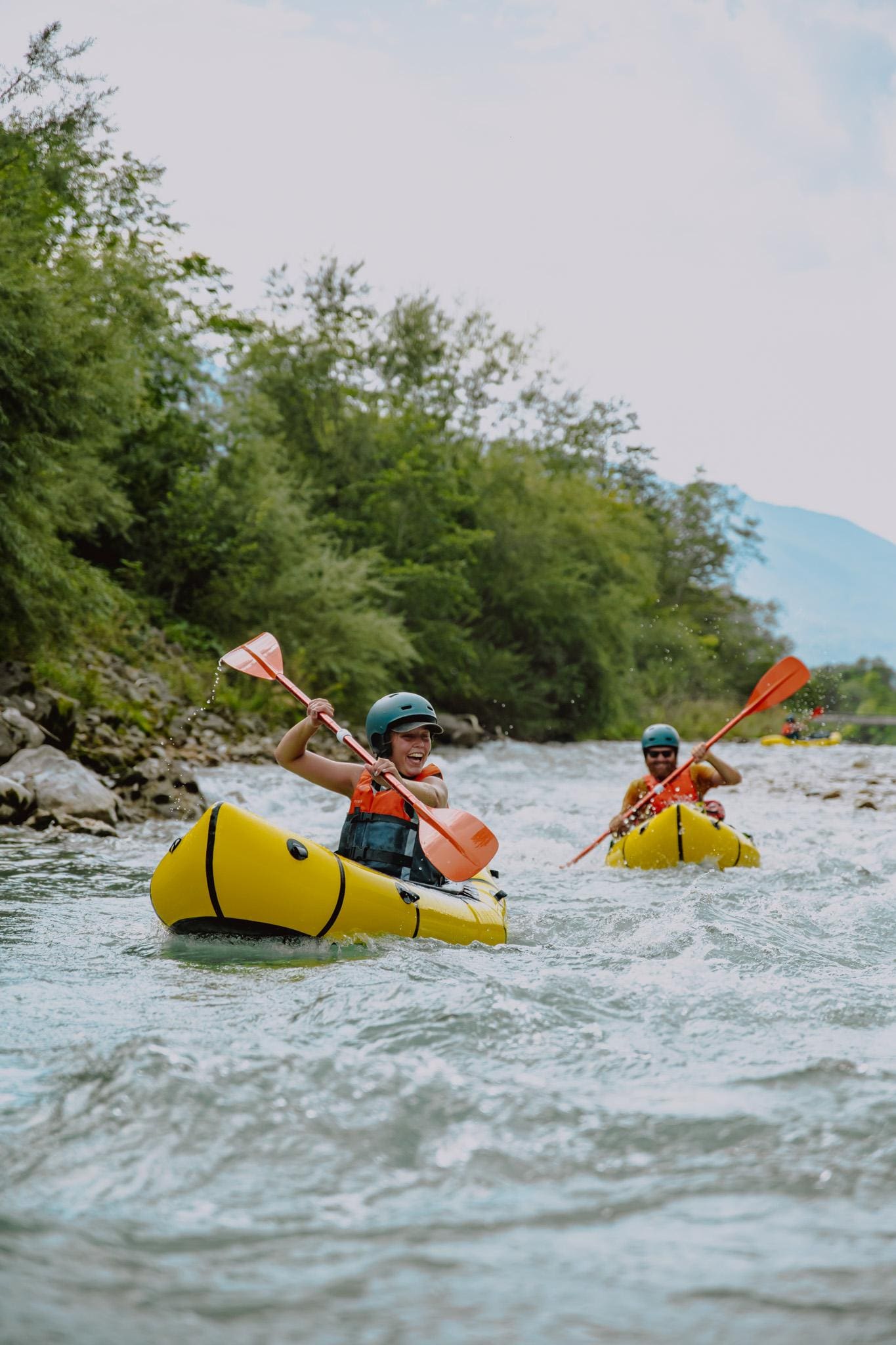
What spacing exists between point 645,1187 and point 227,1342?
836 millimetres

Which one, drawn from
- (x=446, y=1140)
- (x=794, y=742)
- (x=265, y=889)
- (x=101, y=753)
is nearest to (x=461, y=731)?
(x=794, y=742)

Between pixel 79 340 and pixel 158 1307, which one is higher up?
pixel 79 340

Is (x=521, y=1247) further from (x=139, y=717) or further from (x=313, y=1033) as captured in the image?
A: (x=139, y=717)

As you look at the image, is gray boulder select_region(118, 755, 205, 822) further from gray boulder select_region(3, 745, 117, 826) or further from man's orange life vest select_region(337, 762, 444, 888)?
man's orange life vest select_region(337, 762, 444, 888)

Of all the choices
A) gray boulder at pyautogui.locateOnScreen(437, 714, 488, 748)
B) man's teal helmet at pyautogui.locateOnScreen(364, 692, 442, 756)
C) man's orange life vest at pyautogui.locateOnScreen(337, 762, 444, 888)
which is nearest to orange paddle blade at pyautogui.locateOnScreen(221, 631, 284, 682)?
man's teal helmet at pyautogui.locateOnScreen(364, 692, 442, 756)

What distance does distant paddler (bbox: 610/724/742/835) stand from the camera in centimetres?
704

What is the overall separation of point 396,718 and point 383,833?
1.50 ft

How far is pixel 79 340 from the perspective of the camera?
9039mm

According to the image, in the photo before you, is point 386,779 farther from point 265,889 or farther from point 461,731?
point 461,731

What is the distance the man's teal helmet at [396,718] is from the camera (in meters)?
4.73

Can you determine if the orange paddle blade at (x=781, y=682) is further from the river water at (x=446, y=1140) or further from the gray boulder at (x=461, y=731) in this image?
the gray boulder at (x=461, y=731)

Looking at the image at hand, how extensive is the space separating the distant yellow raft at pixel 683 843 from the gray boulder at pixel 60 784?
3153mm

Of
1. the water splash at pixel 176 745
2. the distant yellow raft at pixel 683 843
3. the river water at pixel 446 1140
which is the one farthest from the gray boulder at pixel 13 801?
the distant yellow raft at pixel 683 843

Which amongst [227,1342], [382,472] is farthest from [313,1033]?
[382,472]
